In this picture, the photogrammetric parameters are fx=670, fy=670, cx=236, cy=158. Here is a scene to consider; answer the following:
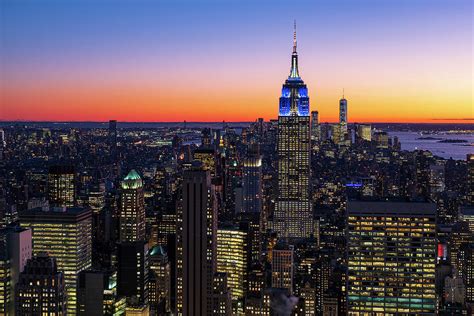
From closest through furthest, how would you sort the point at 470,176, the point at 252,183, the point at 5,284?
the point at 5,284 < the point at 470,176 < the point at 252,183

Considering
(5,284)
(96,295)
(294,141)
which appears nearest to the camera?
(5,284)

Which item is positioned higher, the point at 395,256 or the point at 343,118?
the point at 343,118

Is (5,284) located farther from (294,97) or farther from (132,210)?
(294,97)

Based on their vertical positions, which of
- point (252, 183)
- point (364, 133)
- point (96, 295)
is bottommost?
point (96, 295)

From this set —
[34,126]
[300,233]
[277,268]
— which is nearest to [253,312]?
[277,268]

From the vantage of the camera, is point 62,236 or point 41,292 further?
point 62,236

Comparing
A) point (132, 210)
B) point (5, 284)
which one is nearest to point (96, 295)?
point (5, 284)

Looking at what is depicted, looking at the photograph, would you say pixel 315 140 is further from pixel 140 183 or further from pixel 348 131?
pixel 140 183
